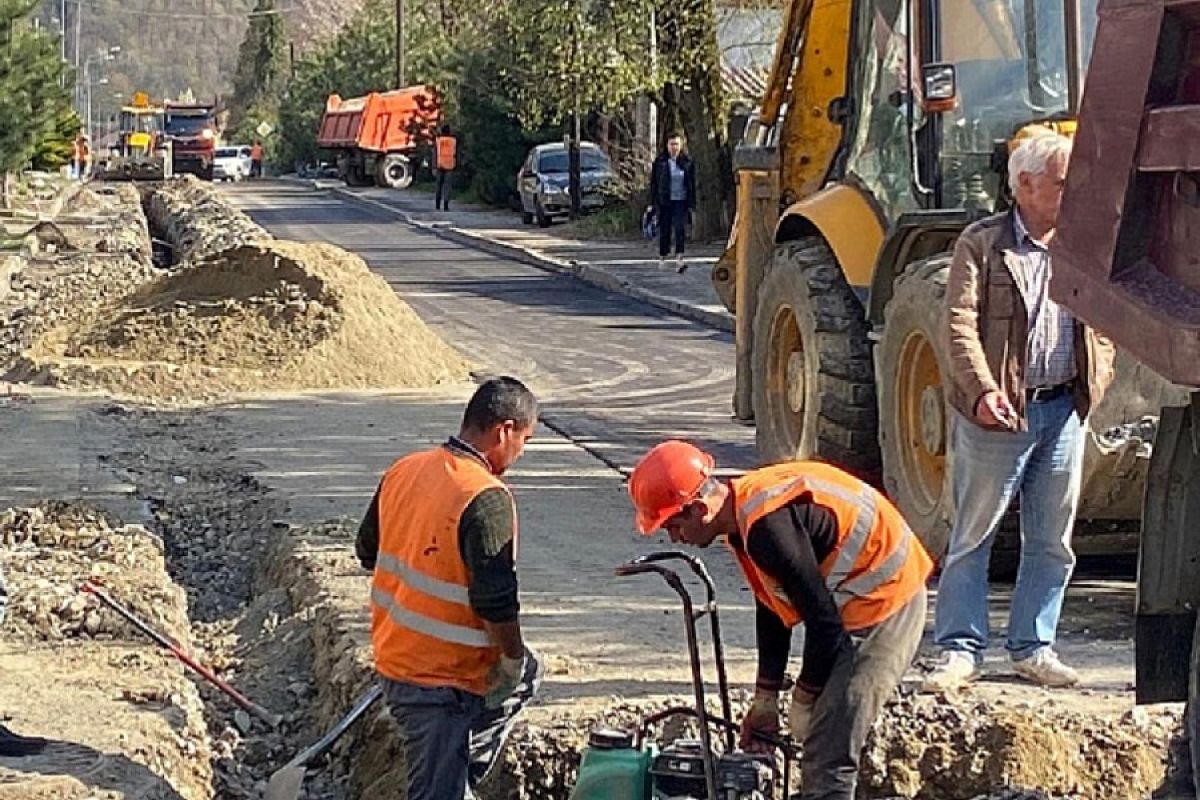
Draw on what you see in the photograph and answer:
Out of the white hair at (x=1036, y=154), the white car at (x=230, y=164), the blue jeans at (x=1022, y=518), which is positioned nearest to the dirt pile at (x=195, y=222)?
the blue jeans at (x=1022, y=518)

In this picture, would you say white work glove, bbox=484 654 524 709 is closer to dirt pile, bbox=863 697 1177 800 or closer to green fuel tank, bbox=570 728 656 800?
green fuel tank, bbox=570 728 656 800

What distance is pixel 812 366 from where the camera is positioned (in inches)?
418

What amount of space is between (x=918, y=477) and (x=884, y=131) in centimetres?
189

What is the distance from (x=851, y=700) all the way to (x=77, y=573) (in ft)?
16.8

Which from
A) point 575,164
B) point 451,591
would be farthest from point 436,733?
point 575,164

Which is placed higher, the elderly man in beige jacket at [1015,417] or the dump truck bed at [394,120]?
the elderly man in beige jacket at [1015,417]

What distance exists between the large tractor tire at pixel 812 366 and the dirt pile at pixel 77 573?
318cm

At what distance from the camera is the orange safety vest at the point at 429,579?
600 cm

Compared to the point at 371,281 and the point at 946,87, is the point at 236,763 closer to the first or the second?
the point at 946,87

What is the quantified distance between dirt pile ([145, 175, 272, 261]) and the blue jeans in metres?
15.7

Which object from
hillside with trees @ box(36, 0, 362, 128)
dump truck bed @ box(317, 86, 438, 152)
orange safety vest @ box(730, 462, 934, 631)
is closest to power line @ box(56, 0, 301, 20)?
hillside with trees @ box(36, 0, 362, 128)

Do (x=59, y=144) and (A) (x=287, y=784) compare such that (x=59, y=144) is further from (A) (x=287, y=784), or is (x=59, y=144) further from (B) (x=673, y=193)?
(A) (x=287, y=784)

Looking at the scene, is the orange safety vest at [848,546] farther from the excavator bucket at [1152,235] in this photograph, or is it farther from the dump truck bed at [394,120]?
the dump truck bed at [394,120]

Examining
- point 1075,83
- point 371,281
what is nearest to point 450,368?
point 371,281
